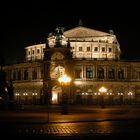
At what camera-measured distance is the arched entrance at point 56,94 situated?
114 m

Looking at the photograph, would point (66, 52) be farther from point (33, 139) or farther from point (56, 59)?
point (33, 139)

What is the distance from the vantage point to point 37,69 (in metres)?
117

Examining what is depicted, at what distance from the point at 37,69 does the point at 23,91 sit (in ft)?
27.5

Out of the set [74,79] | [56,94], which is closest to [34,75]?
[56,94]

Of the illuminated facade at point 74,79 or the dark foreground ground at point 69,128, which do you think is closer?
the dark foreground ground at point 69,128

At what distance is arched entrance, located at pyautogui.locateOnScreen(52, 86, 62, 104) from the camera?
11365 cm

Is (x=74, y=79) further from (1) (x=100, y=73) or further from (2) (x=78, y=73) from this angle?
(1) (x=100, y=73)

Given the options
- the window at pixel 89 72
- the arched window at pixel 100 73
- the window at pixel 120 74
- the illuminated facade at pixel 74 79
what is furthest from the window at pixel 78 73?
the window at pixel 120 74

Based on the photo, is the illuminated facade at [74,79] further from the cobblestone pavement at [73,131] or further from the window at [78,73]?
the cobblestone pavement at [73,131]

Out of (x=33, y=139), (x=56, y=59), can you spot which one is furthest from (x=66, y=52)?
(x=33, y=139)

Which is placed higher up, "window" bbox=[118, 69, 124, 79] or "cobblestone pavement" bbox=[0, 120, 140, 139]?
"window" bbox=[118, 69, 124, 79]

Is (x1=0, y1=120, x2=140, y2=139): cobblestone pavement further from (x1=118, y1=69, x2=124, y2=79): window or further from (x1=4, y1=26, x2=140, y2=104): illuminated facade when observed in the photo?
(x1=118, y1=69, x2=124, y2=79): window

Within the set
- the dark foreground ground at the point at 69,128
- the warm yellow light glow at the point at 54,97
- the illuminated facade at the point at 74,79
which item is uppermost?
the illuminated facade at the point at 74,79

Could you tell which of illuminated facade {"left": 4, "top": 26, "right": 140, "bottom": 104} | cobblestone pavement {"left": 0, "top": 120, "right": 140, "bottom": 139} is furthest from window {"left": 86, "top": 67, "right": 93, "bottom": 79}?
cobblestone pavement {"left": 0, "top": 120, "right": 140, "bottom": 139}
